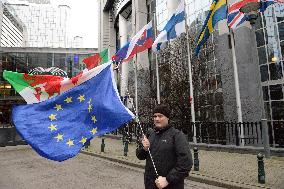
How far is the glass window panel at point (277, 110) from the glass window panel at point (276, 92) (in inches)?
13.4

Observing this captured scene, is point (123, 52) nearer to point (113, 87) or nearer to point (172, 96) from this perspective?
point (172, 96)

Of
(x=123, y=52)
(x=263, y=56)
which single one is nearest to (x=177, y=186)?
(x=123, y=52)

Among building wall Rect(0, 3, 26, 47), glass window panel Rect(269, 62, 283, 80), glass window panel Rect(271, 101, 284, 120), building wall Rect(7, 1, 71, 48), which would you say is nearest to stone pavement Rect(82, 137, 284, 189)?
glass window panel Rect(271, 101, 284, 120)

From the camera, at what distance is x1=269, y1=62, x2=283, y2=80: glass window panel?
2089cm

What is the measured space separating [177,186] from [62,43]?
203 m

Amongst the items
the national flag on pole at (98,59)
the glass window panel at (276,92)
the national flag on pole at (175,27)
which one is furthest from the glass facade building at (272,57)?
the national flag on pole at (98,59)

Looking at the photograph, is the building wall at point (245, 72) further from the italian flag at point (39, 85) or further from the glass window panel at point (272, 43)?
the italian flag at point (39, 85)

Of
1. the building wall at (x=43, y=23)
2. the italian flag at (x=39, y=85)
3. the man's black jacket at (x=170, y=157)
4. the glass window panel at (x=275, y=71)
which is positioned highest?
the building wall at (x=43, y=23)

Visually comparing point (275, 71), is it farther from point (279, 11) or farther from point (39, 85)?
point (39, 85)

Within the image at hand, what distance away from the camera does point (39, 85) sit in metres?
6.30

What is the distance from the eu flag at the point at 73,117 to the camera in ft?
16.0

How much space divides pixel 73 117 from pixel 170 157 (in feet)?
7.03

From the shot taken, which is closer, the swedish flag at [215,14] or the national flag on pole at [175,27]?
the swedish flag at [215,14]

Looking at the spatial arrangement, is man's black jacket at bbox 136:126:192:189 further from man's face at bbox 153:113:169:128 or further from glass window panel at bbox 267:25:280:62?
glass window panel at bbox 267:25:280:62
